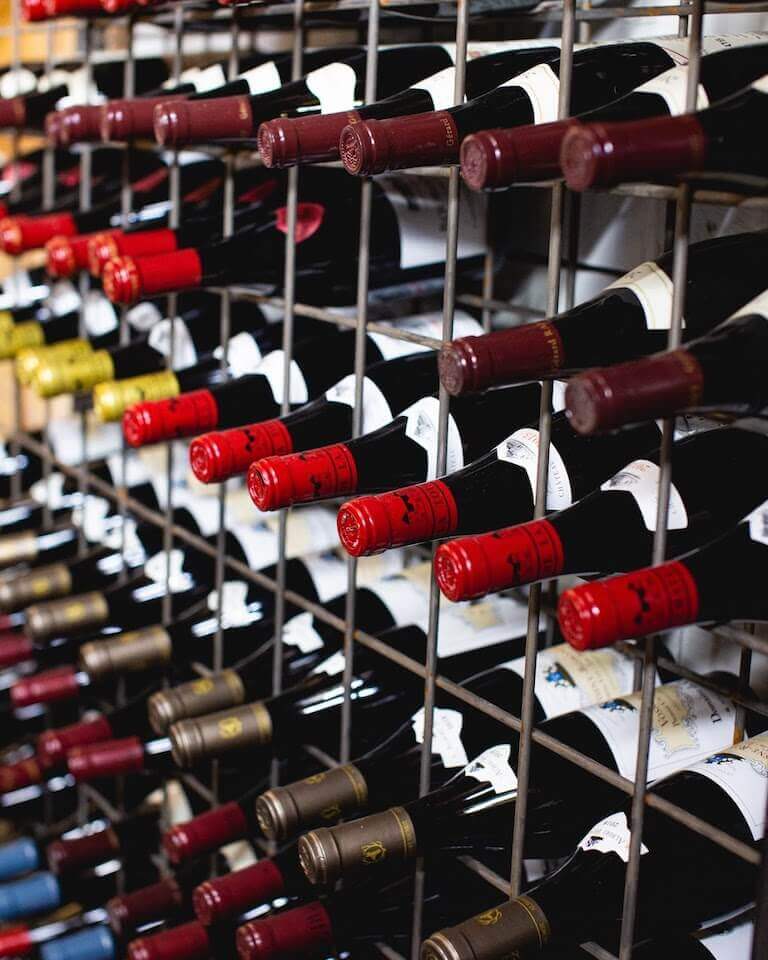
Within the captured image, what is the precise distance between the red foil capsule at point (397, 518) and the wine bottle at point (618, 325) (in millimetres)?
66

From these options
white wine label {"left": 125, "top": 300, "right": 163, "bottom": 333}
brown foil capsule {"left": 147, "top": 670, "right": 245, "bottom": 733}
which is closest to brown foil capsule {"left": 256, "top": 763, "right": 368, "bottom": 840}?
brown foil capsule {"left": 147, "top": 670, "right": 245, "bottom": 733}

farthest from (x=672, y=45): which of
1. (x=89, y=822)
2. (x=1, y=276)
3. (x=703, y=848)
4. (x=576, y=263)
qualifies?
(x=1, y=276)

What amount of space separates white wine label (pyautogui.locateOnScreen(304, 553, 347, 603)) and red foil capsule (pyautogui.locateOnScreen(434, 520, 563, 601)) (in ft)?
1.05

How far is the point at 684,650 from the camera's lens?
729 millimetres

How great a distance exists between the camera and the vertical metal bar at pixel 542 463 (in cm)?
A: 54

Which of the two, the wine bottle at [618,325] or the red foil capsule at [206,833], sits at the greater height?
the wine bottle at [618,325]

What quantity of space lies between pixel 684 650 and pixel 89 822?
654 mm

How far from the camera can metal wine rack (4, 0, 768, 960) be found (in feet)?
1.69

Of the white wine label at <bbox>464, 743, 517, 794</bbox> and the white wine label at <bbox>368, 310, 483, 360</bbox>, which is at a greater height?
the white wine label at <bbox>368, 310, 483, 360</bbox>

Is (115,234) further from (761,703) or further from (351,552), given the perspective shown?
(761,703)

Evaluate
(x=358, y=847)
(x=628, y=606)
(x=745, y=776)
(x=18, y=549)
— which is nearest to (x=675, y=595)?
(x=628, y=606)

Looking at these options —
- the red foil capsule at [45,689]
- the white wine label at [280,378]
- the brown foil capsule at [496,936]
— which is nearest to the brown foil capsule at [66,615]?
the red foil capsule at [45,689]

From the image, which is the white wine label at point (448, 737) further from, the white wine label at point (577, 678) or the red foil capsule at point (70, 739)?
the red foil capsule at point (70, 739)

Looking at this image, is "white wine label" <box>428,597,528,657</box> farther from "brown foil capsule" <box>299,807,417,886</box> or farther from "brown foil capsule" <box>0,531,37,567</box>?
"brown foil capsule" <box>0,531,37,567</box>
